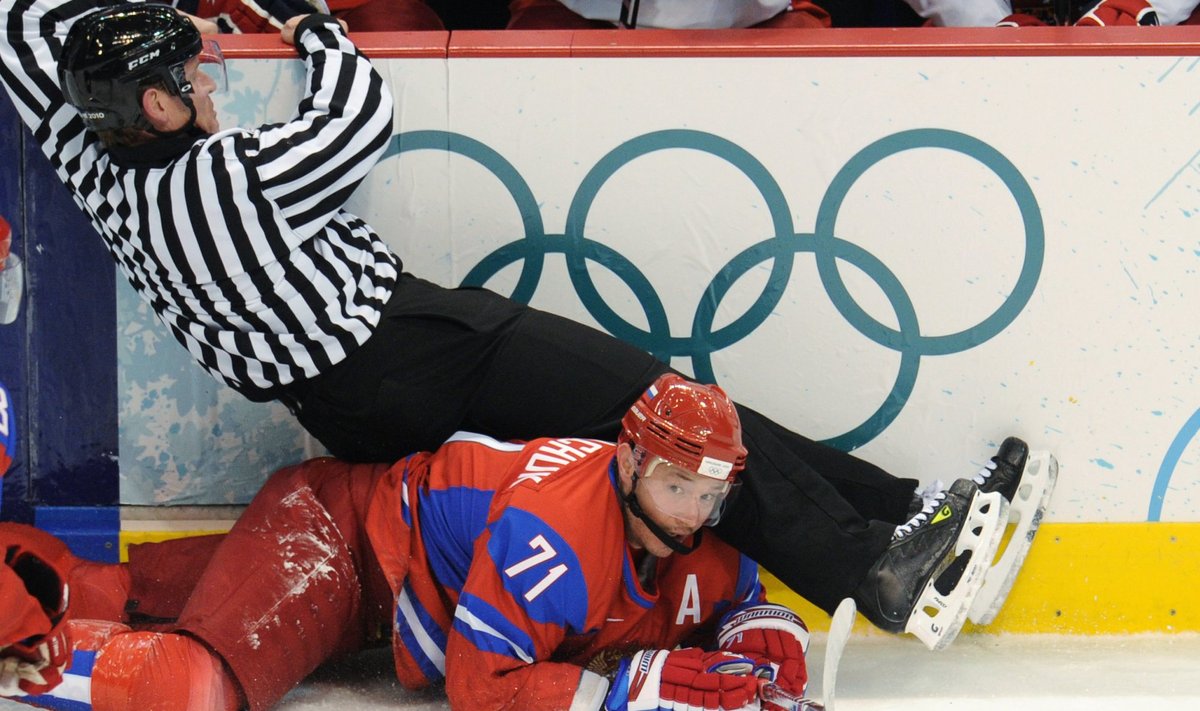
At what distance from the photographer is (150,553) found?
2459 mm

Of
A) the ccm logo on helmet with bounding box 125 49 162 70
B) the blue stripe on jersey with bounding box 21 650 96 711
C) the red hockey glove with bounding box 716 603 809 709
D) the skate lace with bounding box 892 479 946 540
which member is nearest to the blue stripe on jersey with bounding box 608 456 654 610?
the red hockey glove with bounding box 716 603 809 709

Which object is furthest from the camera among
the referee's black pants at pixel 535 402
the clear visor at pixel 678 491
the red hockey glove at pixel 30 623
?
the referee's black pants at pixel 535 402

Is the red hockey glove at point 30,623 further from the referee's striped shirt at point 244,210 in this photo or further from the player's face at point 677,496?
the player's face at point 677,496

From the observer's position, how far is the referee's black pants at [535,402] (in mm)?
2227

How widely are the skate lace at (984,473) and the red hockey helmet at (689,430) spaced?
2.13 feet

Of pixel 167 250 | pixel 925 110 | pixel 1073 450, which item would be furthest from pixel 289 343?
pixel 1073 450

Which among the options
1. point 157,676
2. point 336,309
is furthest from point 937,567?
point 157,676

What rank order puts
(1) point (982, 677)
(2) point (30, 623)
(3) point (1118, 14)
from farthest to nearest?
(3) point (1118, 14), (1) point (982, 677), (2) point (30, 623)

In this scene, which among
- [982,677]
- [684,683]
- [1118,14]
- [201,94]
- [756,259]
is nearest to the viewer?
[684,683]

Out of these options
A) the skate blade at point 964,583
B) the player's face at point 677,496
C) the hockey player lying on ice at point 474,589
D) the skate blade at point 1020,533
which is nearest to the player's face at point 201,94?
the hockey player lying on ice at point 474,589

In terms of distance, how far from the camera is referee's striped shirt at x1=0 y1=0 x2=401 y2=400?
213 cm

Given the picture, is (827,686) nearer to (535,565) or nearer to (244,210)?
(535,565)

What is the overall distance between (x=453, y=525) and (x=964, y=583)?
87 cm

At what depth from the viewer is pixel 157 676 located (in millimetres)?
2025
